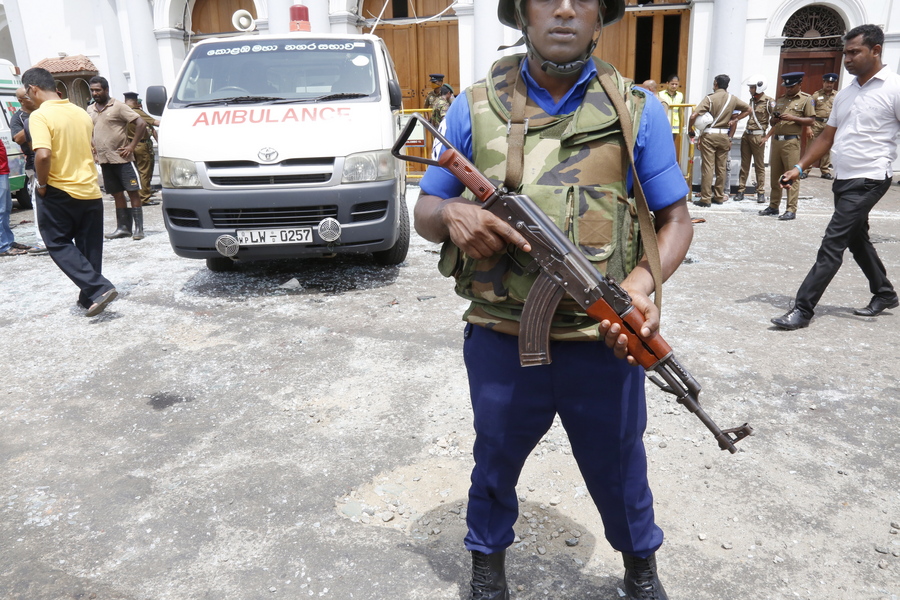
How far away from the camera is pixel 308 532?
252 cm

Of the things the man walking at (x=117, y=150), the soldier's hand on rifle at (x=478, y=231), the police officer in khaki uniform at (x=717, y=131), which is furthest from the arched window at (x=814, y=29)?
Result: the soldier's hand on rifle at (x=478, y=231)

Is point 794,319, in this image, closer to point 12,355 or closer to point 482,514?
point 482,514

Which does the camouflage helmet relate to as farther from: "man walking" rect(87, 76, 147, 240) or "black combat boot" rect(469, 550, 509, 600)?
"man walking" rect(87, 76, 147, 240)

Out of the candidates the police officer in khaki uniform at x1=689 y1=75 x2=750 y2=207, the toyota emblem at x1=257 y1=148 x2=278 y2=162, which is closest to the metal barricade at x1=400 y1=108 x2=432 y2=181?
the police officer in khaki uniform at x1=689 y1=75 x2=750 y2=207

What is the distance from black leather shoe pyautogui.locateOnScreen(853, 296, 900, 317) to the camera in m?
4.77

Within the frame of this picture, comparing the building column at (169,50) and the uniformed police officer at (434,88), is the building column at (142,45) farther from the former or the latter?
the uniformed police officer at (434,88)

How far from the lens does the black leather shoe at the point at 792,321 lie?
14.9 ft

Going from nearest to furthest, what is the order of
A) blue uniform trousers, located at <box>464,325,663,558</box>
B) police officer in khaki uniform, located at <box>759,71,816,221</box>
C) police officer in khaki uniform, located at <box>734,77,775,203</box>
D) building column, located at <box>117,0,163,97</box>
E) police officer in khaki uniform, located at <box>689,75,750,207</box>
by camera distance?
blue uniform trousers, located at <box>464,325,663,558</box>, police officer in khaki uniform, located at <box>759,71,816,221</box>, police officer in khaki uniform, located at <box>689,75,750,207</box>, police officer in khaki uniform, located at <box>734,77,775,203</box>, building column, located at <box>117,0,163,97</box>

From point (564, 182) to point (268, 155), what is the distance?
389 cm

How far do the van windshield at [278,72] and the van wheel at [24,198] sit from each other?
264 inches

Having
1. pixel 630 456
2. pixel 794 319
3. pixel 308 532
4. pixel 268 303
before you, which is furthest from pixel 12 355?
pixel 794 319

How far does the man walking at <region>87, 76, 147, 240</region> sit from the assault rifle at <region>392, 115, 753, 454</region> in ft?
24.3

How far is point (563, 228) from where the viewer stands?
1684 mm

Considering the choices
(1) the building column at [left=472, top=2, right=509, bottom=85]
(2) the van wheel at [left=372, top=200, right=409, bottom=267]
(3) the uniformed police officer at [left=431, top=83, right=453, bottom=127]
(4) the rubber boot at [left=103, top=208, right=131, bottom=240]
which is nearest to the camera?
(2) the van wheel at [left=372, top=200, right=409, bottom=267]
